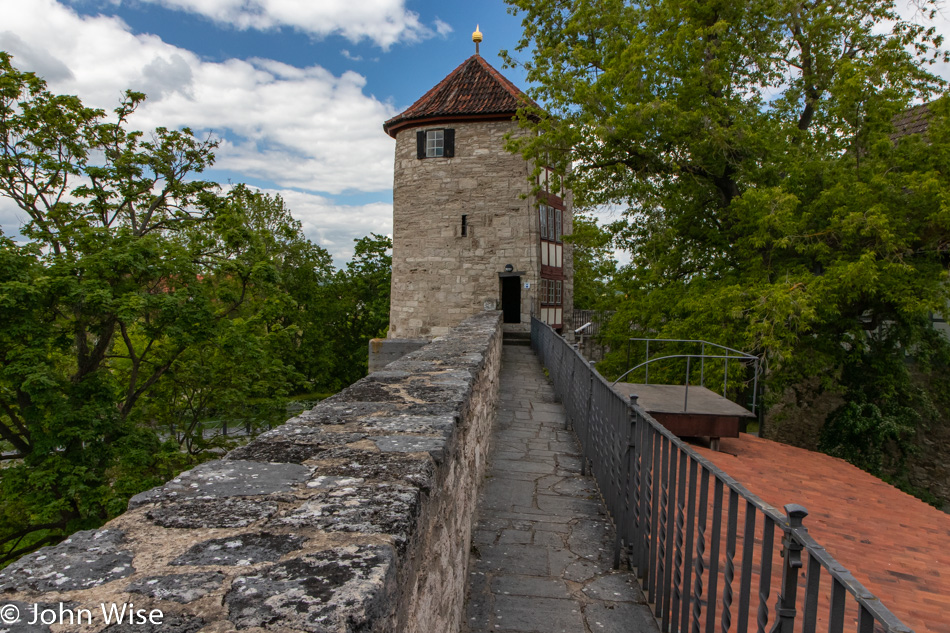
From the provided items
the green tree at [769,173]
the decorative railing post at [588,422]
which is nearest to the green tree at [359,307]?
the green tree at [769,173]

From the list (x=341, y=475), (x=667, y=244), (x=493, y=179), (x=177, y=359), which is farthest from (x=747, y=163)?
(x=177, y=359)

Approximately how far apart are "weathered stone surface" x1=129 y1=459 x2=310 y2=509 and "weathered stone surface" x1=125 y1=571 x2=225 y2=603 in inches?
17.7

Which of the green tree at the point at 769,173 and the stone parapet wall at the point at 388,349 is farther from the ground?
the green tree at the point at 769,173

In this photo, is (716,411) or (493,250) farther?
(493,250)

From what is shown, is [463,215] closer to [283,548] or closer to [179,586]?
[283,548]

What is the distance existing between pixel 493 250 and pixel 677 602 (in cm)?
1421

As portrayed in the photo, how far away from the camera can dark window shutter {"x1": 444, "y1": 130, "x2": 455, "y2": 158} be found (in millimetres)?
16297

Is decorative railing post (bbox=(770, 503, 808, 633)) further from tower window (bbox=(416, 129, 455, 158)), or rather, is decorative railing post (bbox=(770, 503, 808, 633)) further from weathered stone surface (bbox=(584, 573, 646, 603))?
tower window (bbox=(416, 129, 455, 158))

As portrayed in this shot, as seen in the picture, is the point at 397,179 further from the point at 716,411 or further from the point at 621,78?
the point at 716,411

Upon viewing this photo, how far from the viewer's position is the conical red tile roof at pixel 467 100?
52.6ft

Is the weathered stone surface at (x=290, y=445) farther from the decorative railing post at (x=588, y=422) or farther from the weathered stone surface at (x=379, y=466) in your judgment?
the decorative railing post at (x=588, y=422)

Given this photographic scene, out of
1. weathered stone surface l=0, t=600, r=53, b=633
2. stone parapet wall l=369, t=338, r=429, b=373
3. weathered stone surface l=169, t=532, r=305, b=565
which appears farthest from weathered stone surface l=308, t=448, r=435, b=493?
stone parapet wall l=369, t=338, r=429, b=373

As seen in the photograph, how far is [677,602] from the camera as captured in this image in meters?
2.34

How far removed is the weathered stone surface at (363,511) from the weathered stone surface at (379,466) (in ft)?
0.23
